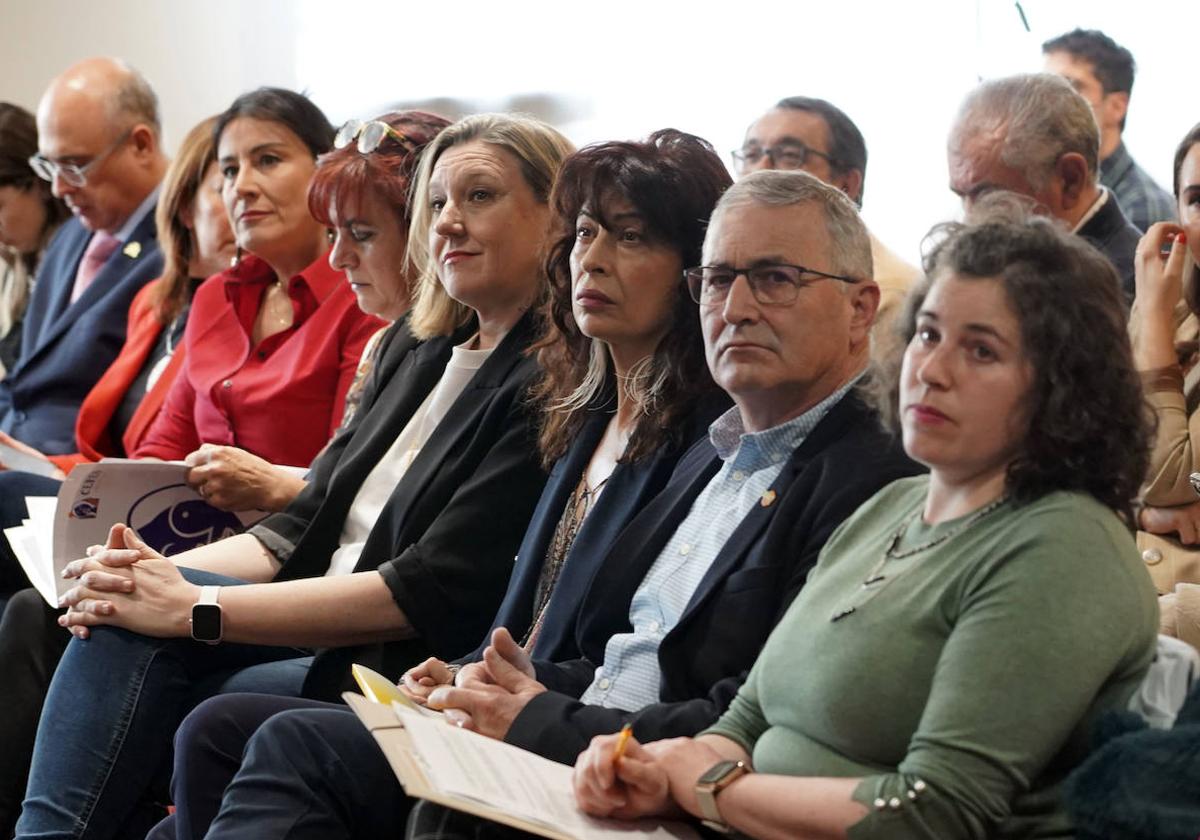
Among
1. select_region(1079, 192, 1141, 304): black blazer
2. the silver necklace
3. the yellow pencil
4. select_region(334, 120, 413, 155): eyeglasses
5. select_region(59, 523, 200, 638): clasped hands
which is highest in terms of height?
select_region(334, 120, 413, 155): eyeglasses

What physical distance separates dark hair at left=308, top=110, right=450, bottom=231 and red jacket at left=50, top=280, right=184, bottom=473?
966mm

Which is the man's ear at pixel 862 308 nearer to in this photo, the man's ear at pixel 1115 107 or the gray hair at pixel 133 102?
the man's ear at pixel 1115 107

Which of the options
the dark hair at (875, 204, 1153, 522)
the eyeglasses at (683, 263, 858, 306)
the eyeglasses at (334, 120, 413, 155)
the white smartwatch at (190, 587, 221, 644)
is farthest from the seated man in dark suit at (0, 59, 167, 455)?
the dark hair at (875, 204, 1153, 522)

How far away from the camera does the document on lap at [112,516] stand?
2.83 m

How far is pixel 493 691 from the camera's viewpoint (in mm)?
1955

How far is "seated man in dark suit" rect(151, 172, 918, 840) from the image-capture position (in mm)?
1864

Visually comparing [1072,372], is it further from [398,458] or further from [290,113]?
[290,113]

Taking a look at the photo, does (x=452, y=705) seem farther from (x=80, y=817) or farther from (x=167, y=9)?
(x=167, y=9)

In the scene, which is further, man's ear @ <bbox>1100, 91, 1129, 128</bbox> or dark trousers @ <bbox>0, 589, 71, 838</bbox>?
man's ear @ <bbox>1100, 91, 1129, 128</bbox>

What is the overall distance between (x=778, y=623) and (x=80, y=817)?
1.19 meters

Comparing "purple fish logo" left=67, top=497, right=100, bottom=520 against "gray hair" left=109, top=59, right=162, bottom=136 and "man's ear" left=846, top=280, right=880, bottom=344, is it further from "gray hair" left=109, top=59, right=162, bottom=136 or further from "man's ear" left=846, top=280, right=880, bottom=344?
"gray hair" left=109, top=59, right=162, bottom=136

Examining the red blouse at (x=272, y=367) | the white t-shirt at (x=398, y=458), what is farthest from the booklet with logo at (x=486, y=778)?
the red blouse at (x=272, y=367)

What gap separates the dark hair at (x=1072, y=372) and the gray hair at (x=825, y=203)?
16.3 inches

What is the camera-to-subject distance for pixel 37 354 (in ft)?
14.6
